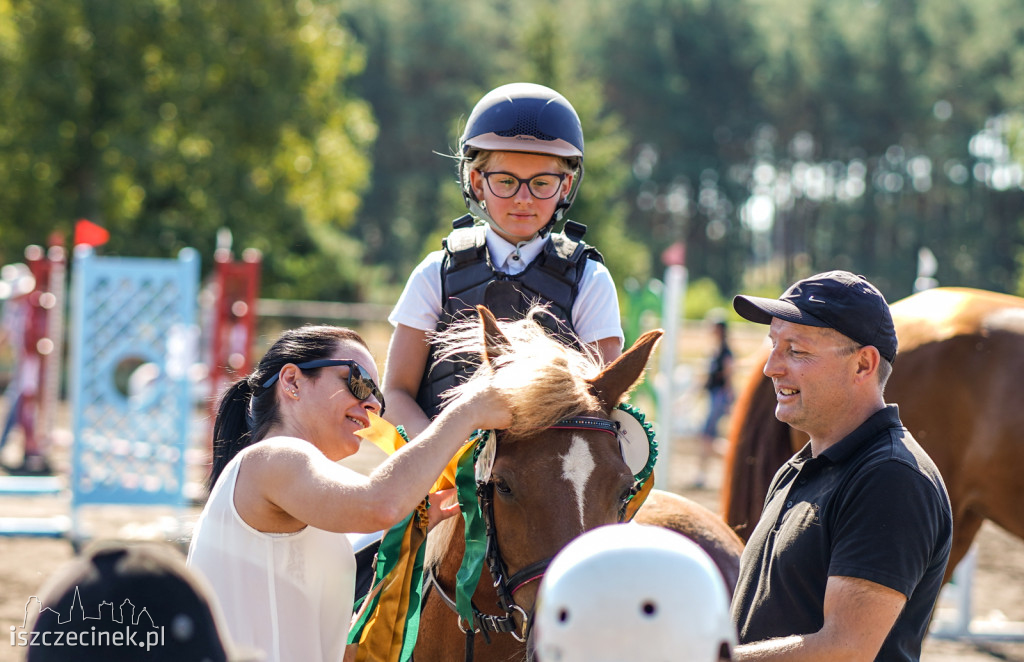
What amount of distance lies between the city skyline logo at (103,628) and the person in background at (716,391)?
11.9m

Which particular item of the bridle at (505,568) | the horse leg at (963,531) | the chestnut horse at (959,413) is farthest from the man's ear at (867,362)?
the horse leg at (963,531)

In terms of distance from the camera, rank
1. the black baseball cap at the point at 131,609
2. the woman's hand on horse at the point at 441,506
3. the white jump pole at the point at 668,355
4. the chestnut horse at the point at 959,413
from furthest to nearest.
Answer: the white jump pole at the point at 668,355 < the chestnut horse at the point at 959,413 < the woman's hand on horse at the point at 441,506 < the black baseball cap at the point at 131,609

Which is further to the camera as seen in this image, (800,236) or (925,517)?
(800,236)

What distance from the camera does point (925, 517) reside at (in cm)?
210

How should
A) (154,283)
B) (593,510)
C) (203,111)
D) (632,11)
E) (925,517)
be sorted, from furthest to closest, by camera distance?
(632,11), (203,111), (154,283), (593,510), (925,517)

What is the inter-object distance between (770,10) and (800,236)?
11272mm

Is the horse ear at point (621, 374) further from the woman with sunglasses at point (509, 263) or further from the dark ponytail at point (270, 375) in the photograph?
the dark ponytail at point (270, 375)

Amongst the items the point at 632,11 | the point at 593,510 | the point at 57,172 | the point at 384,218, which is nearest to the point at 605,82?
the point at 632,11

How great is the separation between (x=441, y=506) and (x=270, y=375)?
0.55 m

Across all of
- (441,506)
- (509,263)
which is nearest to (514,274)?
(509,263)

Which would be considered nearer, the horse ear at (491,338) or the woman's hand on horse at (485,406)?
the woman's hand on horse at (485,406)

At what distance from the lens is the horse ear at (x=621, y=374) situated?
94.3 inches

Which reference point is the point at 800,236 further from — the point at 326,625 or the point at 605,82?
the point at 326,625

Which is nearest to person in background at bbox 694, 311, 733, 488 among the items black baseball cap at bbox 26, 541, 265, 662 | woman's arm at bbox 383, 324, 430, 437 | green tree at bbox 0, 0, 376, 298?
woman's arm at bbox 383, 324, 430, 437
